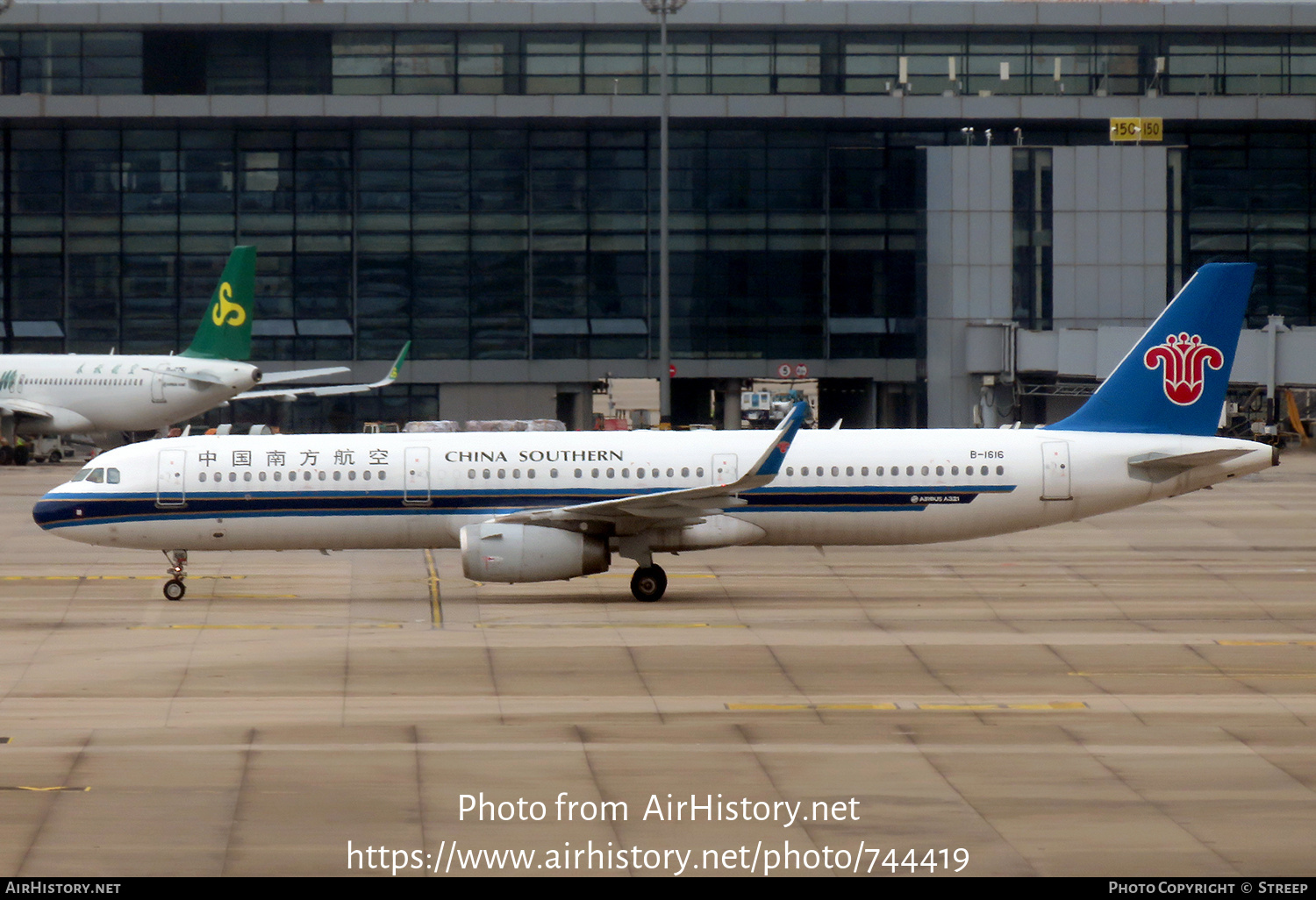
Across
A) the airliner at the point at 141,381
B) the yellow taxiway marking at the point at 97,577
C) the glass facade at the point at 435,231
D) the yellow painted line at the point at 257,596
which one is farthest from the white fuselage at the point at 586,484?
the glass facade at the point at 435,231

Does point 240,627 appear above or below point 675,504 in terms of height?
below

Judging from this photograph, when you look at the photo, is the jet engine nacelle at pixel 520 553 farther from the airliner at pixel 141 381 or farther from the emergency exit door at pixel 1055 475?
the airliner at pixel 141 381

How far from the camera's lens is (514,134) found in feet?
266

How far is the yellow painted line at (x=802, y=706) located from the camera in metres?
20.1

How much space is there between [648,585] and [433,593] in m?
4.71

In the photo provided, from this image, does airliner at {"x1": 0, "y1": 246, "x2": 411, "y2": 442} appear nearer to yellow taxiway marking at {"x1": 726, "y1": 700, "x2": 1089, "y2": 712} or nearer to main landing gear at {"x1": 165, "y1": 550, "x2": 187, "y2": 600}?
main landing gear at {"x1": 165, "y1": 550, "x2": 187, "y2": 600}

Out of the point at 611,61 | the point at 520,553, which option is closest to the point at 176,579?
the point at 520,553

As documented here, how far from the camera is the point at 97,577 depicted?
3400 centimetres

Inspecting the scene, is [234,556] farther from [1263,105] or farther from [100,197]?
[1263,105]

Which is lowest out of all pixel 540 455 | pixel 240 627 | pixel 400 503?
pixel 240 627

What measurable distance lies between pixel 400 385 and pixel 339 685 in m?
61.5

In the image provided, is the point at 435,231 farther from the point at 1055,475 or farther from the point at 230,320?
the point at 1055,475

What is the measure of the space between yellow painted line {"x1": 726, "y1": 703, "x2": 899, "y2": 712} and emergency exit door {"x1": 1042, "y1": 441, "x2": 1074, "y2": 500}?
461 inches
